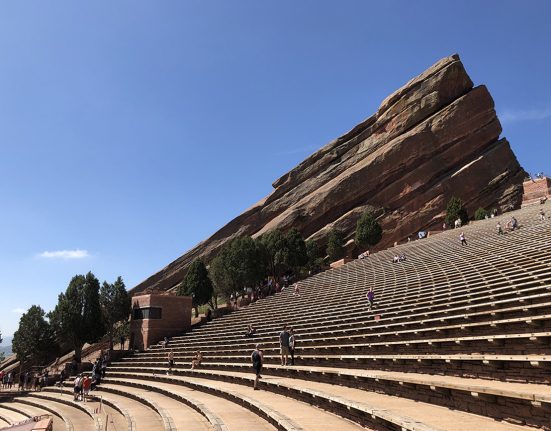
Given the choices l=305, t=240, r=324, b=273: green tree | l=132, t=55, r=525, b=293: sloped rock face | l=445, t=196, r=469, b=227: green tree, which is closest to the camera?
l=445, t=196, r=469, b=227: green tree

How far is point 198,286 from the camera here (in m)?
44.0

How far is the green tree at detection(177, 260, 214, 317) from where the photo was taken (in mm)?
43844

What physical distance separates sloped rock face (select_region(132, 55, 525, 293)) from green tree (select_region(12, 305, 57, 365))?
32.3 metres

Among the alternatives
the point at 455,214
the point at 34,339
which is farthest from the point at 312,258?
the point at 34,339

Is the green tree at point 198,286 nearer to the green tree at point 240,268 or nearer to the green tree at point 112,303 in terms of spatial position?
the green tree at point 240,268

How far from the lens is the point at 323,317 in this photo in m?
20.7

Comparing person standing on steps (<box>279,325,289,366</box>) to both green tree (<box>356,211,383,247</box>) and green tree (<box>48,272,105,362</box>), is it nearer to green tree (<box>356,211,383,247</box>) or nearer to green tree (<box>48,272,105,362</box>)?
green tree (<box>48,272,105,362</box>)

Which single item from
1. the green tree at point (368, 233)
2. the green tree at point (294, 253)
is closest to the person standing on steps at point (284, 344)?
the green tree at point (294, 253)

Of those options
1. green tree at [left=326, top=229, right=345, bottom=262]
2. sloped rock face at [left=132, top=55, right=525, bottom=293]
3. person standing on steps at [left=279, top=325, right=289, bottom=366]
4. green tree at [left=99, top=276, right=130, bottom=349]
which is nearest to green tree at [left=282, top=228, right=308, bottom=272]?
green tree at [left=326, top=229, right=345, bottom=262]

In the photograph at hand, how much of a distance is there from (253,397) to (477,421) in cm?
672

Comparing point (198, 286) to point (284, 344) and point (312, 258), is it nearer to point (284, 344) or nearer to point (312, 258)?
point (312, 258)

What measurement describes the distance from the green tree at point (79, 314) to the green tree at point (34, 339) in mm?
1003

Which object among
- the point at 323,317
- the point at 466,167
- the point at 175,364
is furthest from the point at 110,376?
the point at 466,167

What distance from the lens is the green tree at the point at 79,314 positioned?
1399 inches
